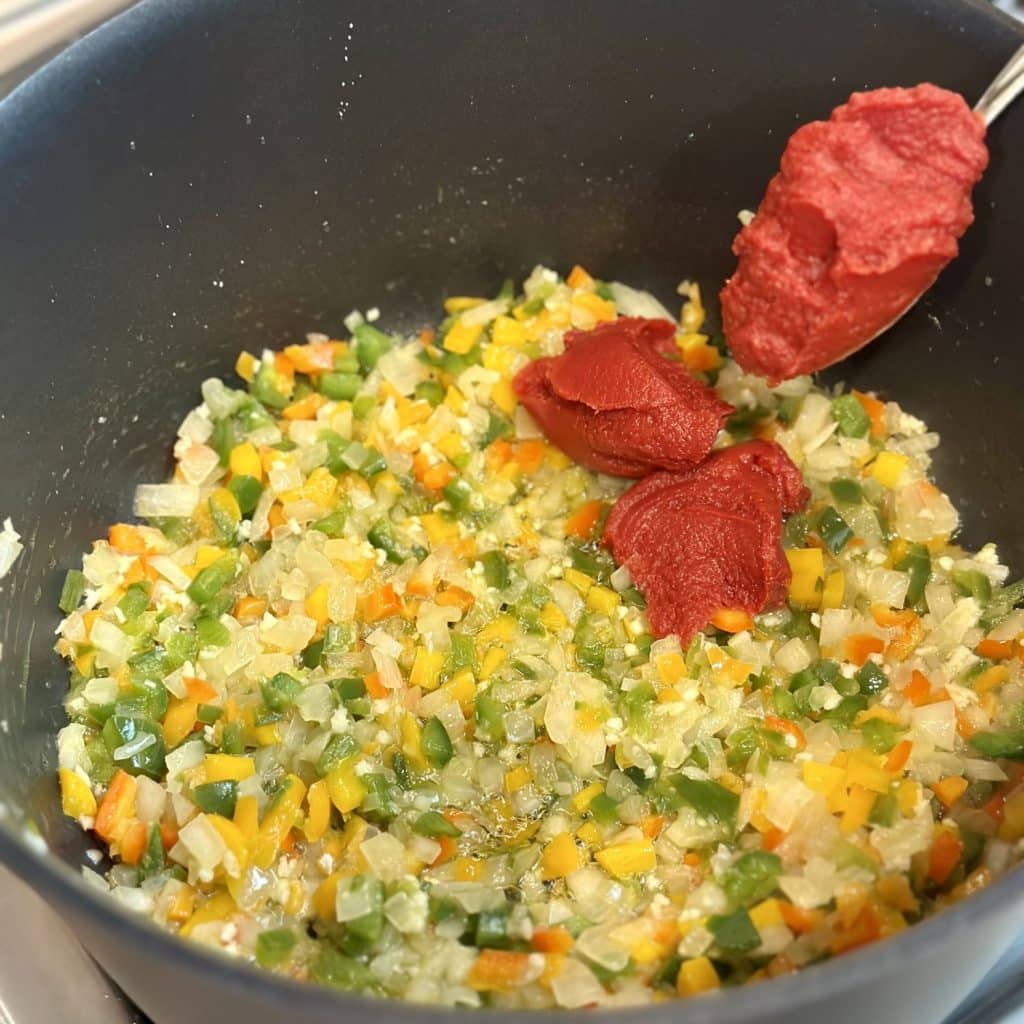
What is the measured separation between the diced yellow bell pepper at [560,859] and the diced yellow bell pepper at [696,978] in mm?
280

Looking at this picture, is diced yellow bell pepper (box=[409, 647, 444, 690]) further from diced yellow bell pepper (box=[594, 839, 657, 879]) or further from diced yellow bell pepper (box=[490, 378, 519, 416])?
diced yellow bell pepper (box=[490, 378, 519, 416])

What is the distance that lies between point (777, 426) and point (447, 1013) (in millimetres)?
1778

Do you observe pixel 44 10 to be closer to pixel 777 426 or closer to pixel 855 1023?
pixel 777 426

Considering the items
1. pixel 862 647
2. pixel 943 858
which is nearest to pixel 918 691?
pixel 862 647

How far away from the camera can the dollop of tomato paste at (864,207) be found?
192cm

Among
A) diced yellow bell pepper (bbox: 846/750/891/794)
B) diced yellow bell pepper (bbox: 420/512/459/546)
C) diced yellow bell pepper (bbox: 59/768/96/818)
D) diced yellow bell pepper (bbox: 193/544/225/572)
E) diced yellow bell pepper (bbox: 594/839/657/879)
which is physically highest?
diced yellow bell pepper (bbox: 846/750/891/794)

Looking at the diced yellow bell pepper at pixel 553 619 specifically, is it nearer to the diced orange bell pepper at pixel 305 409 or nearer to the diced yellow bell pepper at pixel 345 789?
the diced yellow bell pepper at pixel 345 789

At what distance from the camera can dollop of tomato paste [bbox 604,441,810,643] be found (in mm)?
2258

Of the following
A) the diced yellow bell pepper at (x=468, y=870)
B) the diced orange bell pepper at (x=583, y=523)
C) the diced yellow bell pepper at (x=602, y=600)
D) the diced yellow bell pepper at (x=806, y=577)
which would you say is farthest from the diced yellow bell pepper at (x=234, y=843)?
the diced yellow bell pepper at (x=806, y=577)

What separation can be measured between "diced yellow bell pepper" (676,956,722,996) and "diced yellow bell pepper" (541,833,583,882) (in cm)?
28

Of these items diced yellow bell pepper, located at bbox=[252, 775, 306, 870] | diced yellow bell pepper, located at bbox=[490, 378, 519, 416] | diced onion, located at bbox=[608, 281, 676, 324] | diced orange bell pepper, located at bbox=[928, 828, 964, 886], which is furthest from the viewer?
diced onion, located at bbox=[608, 281, 676, 324]

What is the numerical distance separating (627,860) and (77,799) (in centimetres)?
101

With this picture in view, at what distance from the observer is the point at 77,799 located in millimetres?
1998

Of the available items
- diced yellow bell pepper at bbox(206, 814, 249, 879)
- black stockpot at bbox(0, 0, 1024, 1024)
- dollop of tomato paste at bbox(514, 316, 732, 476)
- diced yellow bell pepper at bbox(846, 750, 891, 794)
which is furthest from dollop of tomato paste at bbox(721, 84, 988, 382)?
diced yellow bell pepper at bbox(206, 814, 249, 879)
